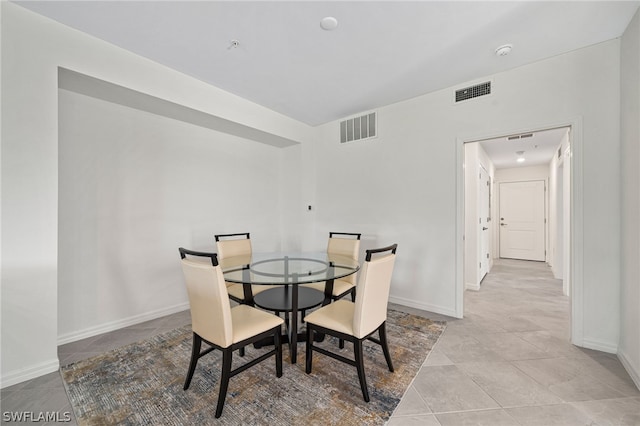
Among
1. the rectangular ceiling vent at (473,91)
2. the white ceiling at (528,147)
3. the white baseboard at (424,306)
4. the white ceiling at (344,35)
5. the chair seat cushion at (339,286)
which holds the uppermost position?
the white ceiling at (344,35)

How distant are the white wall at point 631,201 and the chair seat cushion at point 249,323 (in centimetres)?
256

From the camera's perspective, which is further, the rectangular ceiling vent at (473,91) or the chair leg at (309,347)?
the rectangular ceiling vent at (473,91)

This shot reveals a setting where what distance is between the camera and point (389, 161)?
3602 millimetres

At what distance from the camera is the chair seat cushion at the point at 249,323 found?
172cm

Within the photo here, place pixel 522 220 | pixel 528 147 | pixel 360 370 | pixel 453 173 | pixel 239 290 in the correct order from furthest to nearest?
pixel 522 220
pixel 528 147
pixel 453 173
pixel 239 290
pixel 360 370

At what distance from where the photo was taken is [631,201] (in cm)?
203

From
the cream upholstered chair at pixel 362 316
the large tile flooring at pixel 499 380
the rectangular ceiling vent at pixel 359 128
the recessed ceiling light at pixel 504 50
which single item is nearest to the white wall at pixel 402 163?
the rectangular ceiling vent at pixel 359 128

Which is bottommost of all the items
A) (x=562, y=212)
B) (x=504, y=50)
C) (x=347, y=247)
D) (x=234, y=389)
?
(x=234, y=389)

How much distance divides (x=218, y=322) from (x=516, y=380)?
6.99 feet

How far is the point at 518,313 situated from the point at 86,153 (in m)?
5.02

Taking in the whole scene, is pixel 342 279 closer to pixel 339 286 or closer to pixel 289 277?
pixel 339 286

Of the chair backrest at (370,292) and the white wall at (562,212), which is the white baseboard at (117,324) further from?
the white wall at (562,212)

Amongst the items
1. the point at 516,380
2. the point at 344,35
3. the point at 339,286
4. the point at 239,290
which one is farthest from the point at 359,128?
the point at 516,380

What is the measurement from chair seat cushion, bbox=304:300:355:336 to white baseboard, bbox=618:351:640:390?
201 cm
